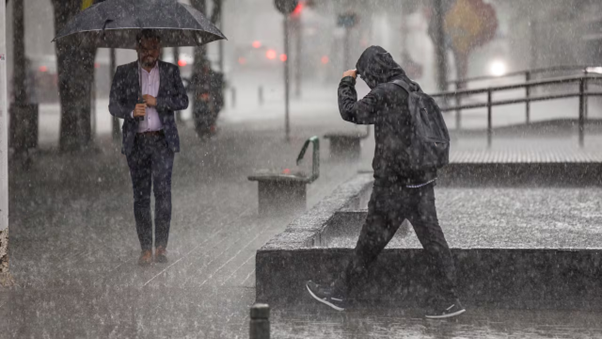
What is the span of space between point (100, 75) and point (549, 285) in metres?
42.4

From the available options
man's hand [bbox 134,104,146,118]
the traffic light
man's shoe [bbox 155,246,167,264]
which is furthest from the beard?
the traffic light

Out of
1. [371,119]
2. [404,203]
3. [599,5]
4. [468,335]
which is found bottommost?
[468,335]

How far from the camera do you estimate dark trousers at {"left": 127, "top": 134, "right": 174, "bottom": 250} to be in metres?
8.19

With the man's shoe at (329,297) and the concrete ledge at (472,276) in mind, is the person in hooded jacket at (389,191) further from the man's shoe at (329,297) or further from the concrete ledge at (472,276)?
the concrete ledge at (472,276)

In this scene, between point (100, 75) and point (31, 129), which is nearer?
point (31, 129)

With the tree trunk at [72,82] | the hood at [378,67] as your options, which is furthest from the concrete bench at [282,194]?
Result: the tree trunk at [72,82]

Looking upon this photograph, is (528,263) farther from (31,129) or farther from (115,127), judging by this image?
(115,127)

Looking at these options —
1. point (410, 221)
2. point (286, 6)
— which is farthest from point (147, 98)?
point (286, 6)

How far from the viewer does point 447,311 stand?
6398 mm

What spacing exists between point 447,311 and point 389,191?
0.82m

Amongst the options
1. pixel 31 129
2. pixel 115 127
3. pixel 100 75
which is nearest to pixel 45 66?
pixel 100 75

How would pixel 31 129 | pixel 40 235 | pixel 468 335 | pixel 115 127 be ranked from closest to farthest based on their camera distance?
pixel 468 335 → pixel 40 235 → pixel 31 129 → pixel 115 127

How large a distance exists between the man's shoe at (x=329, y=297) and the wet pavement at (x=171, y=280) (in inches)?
2.5

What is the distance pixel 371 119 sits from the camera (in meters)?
6.45
